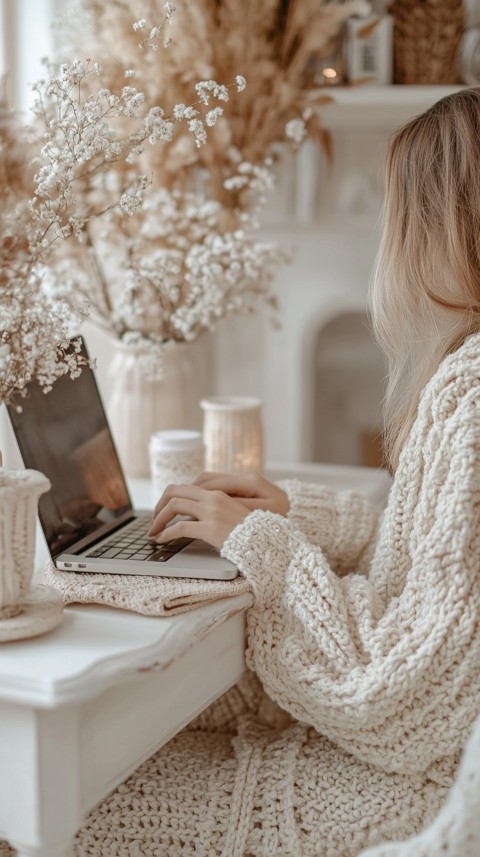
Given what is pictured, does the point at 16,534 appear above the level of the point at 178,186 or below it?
below

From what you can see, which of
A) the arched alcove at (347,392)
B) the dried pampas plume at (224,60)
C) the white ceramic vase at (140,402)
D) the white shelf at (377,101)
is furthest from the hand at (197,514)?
the arched alcove at (347,392)

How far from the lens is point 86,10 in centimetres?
169

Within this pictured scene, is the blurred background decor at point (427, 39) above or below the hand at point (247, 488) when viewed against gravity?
above

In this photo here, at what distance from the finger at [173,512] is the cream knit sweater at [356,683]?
8 cm

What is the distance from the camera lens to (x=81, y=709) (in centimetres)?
81

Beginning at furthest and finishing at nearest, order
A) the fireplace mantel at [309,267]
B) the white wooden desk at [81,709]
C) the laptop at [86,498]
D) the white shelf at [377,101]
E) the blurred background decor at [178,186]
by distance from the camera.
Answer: the fireplace mantel at [309,267], the white shelf at [377,101], the blurred background decor at [178,186], the laptop at [86,498], the white wooden desk at [81,709]

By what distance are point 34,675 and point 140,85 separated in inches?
44.3

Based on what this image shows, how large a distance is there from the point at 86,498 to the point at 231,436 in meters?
0.45

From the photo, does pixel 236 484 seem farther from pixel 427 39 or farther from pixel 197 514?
pixel 427 39

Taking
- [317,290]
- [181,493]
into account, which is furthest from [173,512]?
[317,290]

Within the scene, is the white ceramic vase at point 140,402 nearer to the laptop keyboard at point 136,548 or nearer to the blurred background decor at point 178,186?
the blurred background decor at point 178,186

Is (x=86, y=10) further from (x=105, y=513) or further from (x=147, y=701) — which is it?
(x=147, y=701)

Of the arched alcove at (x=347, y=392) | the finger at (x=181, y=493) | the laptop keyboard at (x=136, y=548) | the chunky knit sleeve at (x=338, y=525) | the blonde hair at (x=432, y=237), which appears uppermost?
the blonde hair at (x=432, y=237)

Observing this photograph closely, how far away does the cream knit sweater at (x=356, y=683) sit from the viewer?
0.95m
